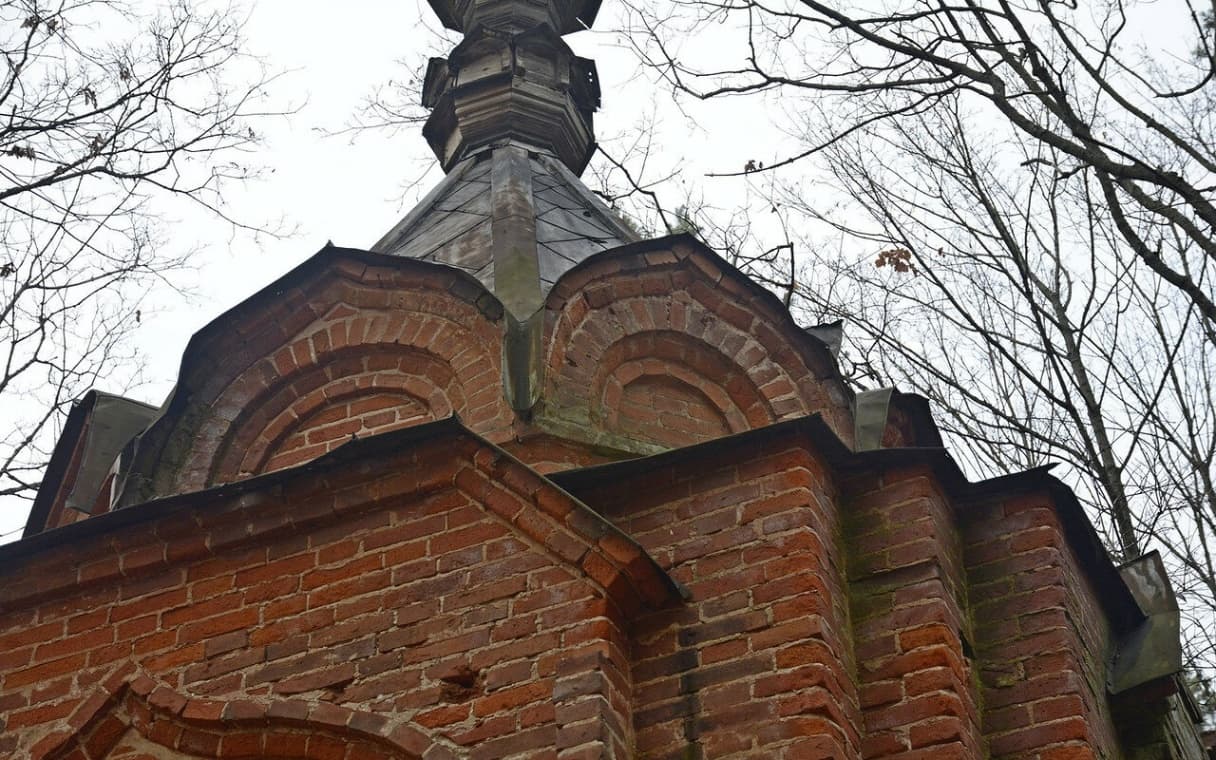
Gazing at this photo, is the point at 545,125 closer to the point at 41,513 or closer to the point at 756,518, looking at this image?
the point at 41,513

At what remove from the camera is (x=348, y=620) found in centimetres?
648

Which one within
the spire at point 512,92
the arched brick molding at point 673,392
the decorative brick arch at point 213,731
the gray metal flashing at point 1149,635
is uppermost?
the spire at point 512,92

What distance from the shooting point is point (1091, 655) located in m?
7.43

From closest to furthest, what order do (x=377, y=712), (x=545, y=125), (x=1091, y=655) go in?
(x=377, y=712) → (x=1091, y=655) → (x=545, y=125)

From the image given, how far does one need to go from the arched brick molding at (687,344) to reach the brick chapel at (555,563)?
0.05 feet

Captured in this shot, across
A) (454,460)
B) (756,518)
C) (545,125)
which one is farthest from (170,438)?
(545,125)

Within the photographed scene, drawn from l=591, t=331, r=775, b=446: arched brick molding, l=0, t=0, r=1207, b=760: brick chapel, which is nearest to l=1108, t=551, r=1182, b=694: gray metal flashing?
l=0, t=0, r=1207, b=760: brick chapel

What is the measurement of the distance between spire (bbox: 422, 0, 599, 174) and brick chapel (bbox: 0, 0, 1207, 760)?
3478 millimetres

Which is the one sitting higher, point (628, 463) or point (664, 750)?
point (628, 463)

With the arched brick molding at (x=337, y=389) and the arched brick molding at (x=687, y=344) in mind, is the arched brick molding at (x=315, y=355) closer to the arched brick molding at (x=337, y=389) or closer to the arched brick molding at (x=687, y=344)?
the arched brick molding at (x=337, y=389)

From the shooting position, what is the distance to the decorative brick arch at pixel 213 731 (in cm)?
606

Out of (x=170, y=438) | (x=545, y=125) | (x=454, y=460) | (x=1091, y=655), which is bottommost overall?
(x=1091, y=655)

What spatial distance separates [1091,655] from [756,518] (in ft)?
6.12

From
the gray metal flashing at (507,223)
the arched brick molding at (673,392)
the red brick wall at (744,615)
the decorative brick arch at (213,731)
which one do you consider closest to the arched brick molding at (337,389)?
the gray metal flashing at (507,223)
